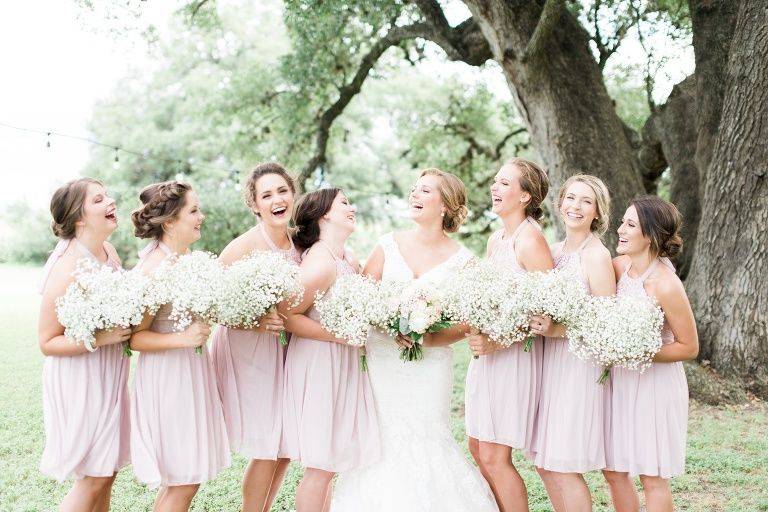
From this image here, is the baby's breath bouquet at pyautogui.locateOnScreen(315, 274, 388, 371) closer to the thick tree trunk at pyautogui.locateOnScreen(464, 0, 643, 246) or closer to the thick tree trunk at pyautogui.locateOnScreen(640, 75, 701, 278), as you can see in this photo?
the thick tree trunk at pyautogui.locateOnScreen(464, 0, 643, 246)

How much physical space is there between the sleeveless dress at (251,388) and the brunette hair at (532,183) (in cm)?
174

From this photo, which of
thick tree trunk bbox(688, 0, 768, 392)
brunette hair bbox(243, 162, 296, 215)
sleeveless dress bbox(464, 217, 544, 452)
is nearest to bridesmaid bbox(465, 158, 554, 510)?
sleeveless dress bbox(464, 217, 544, 452)

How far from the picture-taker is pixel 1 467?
686 cm

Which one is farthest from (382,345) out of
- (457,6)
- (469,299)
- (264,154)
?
(264,154)

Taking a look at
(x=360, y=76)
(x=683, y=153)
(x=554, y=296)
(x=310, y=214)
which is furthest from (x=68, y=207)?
(x=360, y=76)

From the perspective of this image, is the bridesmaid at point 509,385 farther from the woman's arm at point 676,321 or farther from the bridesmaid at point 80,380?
the bridesmaid at point 80,380

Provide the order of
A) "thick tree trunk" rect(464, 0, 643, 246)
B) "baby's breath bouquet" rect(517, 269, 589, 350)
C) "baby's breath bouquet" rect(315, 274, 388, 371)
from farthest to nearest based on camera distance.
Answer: "thick tree trunk" rect(464, 0, 643, 246) < "baby's breath bouquet" rect(315, 274, 388, 371) < "baby's breath bouquet" rect(517, 269, 589, 350)

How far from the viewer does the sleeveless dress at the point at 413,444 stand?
187 inches

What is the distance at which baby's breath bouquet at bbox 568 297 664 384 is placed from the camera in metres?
4.08

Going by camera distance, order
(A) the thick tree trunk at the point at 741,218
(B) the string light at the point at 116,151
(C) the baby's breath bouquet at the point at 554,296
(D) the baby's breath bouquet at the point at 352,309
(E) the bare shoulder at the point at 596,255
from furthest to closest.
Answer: (B) the string light at the point at 116,151
(A) the thick tree trunk at the point at 741,218
(E) the bare shoulder at the point at 596,255
(D) the baby's breath bouquet at the point at 352,309
(C) the baby's breath bouquet at the point at 554,296

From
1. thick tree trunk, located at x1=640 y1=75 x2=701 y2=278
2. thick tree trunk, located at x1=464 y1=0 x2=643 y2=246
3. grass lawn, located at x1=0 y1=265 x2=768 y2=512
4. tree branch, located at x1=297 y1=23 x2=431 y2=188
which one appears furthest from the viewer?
tree branch, located at x1=297 y1=23 x2=431 y2=188

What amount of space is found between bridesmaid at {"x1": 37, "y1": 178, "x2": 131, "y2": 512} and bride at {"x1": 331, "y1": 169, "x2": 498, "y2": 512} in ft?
5.18

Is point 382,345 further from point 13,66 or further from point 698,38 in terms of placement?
point 13,66

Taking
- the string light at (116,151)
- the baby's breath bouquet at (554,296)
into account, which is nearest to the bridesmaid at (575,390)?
the baby's breath bouquet at (554,296)
